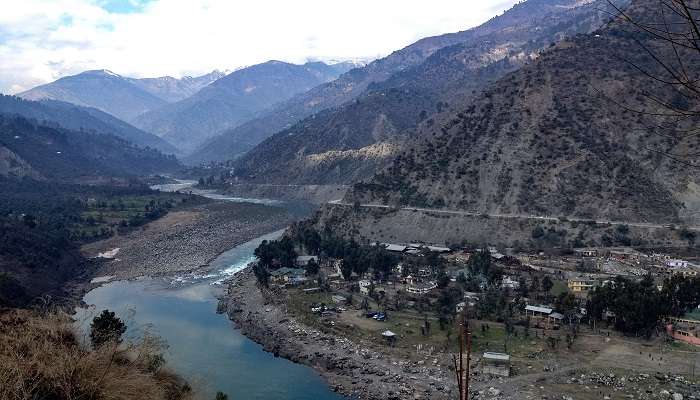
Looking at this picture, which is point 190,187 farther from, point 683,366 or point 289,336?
point 683,366

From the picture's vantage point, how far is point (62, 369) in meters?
11.9

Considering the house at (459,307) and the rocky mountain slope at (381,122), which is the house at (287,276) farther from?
the rocky mountain slope at (381,122)

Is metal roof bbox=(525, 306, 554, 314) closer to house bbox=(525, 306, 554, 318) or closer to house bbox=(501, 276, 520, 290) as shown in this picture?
house bbox=(525, 306, 554, 318)

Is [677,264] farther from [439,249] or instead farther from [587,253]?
[439,249]

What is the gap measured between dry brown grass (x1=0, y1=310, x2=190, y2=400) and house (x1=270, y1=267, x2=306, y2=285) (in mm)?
36856

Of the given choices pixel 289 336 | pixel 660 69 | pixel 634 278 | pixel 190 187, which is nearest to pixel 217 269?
pixel 289 336

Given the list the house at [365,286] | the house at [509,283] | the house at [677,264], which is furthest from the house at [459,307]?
the house at [677,264]

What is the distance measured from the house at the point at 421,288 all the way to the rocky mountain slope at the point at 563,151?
2261 cm

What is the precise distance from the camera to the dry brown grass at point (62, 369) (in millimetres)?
11586

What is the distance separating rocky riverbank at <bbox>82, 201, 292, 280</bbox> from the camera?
6700 centimetres

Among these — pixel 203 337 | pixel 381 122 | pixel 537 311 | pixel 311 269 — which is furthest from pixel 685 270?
pixel 381 122

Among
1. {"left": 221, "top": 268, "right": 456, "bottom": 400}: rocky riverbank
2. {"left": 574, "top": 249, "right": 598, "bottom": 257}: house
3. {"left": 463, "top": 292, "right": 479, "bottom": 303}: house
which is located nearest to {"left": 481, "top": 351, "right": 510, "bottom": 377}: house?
{"left": 221, "top": 268, "right": 456, "bottom": 400}: rocky riverbank

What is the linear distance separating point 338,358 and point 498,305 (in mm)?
13963

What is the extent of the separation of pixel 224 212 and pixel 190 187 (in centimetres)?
5632
